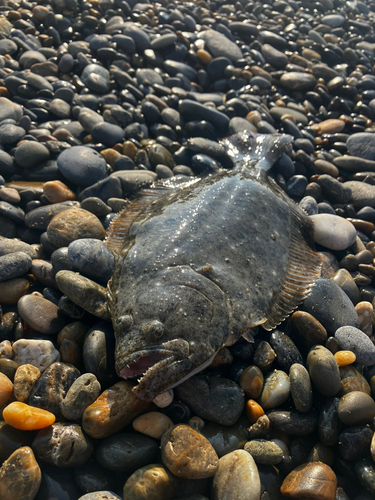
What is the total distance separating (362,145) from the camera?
20.6ft

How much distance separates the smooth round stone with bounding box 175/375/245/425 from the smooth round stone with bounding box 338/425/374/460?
864mm

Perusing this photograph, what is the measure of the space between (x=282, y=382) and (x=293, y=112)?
5.53m

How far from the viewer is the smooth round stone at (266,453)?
2.83m

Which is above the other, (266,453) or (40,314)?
(40,314)

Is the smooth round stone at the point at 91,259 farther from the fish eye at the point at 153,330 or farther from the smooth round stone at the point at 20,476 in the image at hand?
the smooth round stone at the point at 20,476

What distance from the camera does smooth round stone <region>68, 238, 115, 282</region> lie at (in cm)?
356

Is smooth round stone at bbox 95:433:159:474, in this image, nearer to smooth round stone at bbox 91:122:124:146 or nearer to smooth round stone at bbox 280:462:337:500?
smooth round stone at bbox 280:462:337:500

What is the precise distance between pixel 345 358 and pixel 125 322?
6.97ft

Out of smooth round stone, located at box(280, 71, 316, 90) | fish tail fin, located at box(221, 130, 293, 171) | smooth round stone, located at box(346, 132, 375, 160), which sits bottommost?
fish tail fin, located at box(221, 130, 293, 171)

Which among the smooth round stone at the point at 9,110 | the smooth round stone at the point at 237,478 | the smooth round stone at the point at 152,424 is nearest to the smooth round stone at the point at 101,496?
the smooth round stone at the point at 152,424

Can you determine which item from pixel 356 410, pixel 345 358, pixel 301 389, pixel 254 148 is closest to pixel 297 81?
pixel 254 148

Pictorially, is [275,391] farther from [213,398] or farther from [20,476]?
[20,476]

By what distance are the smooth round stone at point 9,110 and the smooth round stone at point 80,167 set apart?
3.99ft

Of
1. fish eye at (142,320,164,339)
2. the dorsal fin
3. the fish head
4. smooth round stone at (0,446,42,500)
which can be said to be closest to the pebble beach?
smooth round stone at (0,446,42,500)
